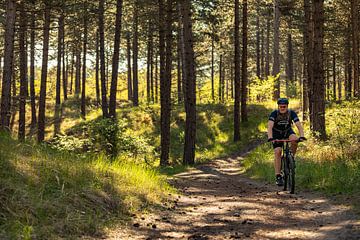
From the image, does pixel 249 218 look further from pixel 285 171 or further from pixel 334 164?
pixel 334 164

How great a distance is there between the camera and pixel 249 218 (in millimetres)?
7117

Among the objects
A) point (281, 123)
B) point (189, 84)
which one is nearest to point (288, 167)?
point (281, 123)

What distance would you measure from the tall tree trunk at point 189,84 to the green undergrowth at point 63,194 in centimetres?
896

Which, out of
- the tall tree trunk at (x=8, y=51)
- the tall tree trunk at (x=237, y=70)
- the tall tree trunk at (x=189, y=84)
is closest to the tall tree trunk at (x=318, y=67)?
the tall tree trunk at (x=189, y=84)

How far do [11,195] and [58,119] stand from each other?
102 ft

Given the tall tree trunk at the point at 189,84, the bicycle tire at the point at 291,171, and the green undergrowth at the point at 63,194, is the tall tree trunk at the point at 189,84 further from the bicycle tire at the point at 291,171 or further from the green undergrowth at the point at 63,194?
the green undergrowth at the point at 63,194

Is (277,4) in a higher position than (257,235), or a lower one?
higher

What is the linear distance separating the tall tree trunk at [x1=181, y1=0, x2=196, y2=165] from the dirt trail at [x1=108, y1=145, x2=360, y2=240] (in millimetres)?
7643

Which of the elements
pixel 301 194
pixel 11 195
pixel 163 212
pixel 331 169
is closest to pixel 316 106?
pixel 331 169

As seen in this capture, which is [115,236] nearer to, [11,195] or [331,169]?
[11,195]

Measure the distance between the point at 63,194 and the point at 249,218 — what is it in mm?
3334

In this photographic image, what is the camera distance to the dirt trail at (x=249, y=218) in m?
5.91

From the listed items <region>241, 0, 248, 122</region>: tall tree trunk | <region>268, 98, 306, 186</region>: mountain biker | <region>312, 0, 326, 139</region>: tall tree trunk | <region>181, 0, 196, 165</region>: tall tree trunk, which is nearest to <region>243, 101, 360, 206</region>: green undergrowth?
<region>312, 0, 326, 139</region>: tall tree trunk

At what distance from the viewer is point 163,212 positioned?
306 inches
